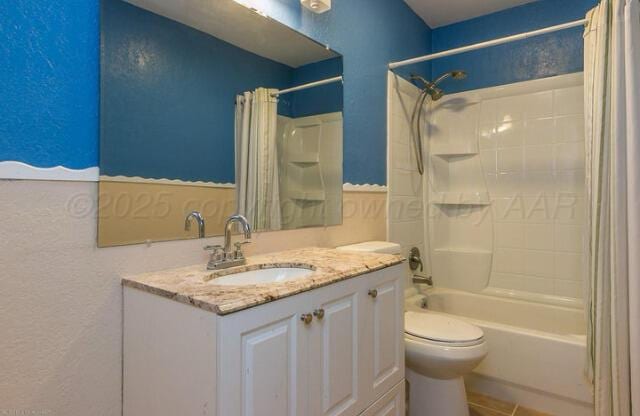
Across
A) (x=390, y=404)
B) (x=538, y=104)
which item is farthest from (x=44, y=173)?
(x=538, y=104)

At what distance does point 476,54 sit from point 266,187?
2.12 m

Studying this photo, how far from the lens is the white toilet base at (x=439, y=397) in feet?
5.97

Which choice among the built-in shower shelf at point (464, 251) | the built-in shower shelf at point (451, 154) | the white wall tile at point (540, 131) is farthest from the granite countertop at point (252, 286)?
the white wall tile at point (540, 131)

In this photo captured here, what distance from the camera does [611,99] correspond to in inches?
64.9

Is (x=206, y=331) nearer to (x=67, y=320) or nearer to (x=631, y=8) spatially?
(x=67, y=320)

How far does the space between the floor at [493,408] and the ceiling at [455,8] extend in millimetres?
2555

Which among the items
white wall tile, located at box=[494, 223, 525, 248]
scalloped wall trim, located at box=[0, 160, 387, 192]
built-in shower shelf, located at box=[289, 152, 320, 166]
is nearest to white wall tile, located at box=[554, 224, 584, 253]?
white wall tile, located at box=[494, 223, 525, 248]

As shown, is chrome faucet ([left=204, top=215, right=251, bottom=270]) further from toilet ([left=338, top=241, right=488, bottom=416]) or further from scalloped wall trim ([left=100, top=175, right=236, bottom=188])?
toilet ([left=338, top=241, right=488, bottom=416])

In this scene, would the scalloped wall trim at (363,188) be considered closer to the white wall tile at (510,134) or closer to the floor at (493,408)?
the white wall tile at (510,134)

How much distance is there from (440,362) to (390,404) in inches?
15.3

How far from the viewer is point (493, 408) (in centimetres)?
209

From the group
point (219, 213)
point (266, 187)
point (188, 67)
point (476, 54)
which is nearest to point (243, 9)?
point (188, 67)

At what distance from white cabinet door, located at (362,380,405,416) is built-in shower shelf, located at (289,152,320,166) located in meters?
1.04

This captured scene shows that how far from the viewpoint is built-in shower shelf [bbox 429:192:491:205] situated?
2.82 m
